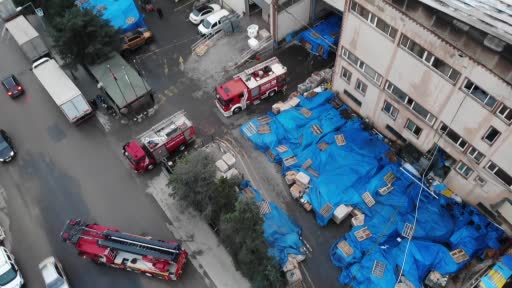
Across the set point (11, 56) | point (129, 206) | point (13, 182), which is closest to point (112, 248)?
point (129, 206)

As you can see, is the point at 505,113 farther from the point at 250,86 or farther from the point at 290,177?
the point at 250,86

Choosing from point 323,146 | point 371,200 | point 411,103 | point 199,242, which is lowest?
point 199,242

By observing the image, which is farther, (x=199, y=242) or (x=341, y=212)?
(x=199, y=242)

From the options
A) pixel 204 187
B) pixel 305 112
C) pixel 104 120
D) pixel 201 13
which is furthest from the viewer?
pixel 201 13

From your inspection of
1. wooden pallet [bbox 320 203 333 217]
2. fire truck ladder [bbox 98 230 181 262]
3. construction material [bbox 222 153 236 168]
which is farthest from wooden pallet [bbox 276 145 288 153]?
fire truck ladder [bbox 98 230 181 262]

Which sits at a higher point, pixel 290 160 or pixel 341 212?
pixel 290 160

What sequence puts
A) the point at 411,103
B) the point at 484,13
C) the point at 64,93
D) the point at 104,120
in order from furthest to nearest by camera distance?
the point at 104,120 → the point at 64,93 → the point at 411,103 → the point at 484,13

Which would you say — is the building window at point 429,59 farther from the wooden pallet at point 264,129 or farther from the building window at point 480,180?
the wooden pallet at point 264,129

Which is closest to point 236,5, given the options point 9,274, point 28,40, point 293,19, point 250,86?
point 293,19
